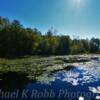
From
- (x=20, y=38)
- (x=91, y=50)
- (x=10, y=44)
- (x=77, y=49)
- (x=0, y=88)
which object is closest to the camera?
(x=0, y=88)

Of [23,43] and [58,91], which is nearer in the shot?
[58,91]

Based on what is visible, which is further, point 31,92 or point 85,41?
point 85,41

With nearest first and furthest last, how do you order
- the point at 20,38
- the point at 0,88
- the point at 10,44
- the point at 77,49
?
1. the point at 0,88
2. the point at 10,44
3. the point at 20,38
4. the point at 77,49

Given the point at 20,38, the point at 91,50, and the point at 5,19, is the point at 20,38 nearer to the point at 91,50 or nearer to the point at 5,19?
the point at 5,19

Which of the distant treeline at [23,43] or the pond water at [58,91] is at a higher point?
the distant treeline at [23,43]

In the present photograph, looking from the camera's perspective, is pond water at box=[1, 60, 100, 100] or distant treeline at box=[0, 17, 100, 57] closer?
pond water at box=[1, 60, 100, 100]

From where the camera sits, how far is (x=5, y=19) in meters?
60.1

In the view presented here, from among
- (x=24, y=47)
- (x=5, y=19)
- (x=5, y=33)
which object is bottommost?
(x=24, y=47)

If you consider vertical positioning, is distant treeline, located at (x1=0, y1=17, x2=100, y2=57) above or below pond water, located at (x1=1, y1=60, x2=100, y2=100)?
above

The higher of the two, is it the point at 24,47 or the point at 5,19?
the point at 5,19

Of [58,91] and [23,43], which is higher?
[23,43]

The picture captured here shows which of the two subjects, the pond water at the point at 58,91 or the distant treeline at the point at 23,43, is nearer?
the pond water at the point at 58,91

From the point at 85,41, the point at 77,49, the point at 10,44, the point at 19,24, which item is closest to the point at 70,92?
the point at 10,44

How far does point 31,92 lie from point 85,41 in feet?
308
